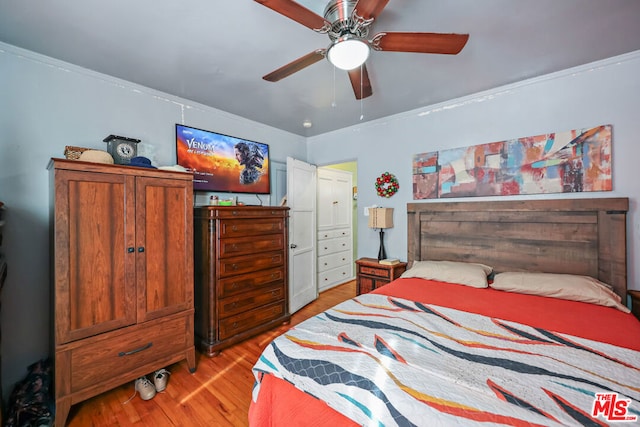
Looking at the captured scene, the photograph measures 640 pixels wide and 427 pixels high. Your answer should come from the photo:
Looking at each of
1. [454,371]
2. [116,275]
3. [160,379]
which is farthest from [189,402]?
[454,371]

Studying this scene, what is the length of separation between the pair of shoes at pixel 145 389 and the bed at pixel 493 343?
3.86ft

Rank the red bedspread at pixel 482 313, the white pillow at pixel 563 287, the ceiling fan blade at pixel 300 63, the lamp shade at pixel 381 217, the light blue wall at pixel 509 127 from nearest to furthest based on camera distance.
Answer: the red bedspread at pixel 482 313
the ceiling fan blade at pixel 300 63
the white pillow at pixel 563 287
the light blue wall at pixel 509 127
the lamp shade at pixel 381 217

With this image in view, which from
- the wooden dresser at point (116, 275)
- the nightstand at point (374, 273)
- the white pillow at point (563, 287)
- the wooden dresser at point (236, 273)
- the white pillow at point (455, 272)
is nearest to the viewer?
the wooden dresser at point (116, 275)

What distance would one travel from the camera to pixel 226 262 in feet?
8.35

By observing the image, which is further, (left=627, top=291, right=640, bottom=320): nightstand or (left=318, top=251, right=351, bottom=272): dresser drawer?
(left=318, top=251, right=351, bottom=272): dresser drawer

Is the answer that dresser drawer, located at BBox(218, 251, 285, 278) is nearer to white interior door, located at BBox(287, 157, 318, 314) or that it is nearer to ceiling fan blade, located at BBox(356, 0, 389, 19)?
white interior door, located at BBox(287, 157, 318, 314)

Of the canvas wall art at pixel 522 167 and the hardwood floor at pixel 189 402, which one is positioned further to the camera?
the canvas wall art at pixel 522 167

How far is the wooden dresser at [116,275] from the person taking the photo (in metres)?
1.67

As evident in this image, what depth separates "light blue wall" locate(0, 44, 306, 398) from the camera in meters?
1.88

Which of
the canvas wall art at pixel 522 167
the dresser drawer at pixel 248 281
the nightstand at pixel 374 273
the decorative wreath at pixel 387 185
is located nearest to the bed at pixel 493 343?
the canvas wall art at pixel 522 167

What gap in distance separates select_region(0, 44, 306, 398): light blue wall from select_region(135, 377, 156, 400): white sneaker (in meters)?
0.84

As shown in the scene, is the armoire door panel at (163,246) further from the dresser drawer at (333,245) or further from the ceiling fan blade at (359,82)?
the dresser drawer at (333,245)

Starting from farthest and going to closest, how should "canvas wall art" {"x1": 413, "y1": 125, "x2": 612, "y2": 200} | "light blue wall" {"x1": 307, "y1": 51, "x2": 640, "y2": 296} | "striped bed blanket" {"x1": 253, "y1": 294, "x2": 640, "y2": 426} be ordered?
"canvas wall art" {"x1": 413, "y1": 125, "x2": 612, "y2": 200} < "light blue wall" {"x1": 307, "y1": 51, "x2": 640, "y2": 296} < "striped bed blanket" {"x1": 253, "y1": 294, "x2": 640, "y2": 426}

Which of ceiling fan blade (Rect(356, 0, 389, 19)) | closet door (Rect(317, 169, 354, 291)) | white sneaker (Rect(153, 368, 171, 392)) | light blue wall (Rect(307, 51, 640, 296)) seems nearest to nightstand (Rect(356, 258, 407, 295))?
light blue wall (Rect(307, 51, 640, 296))
